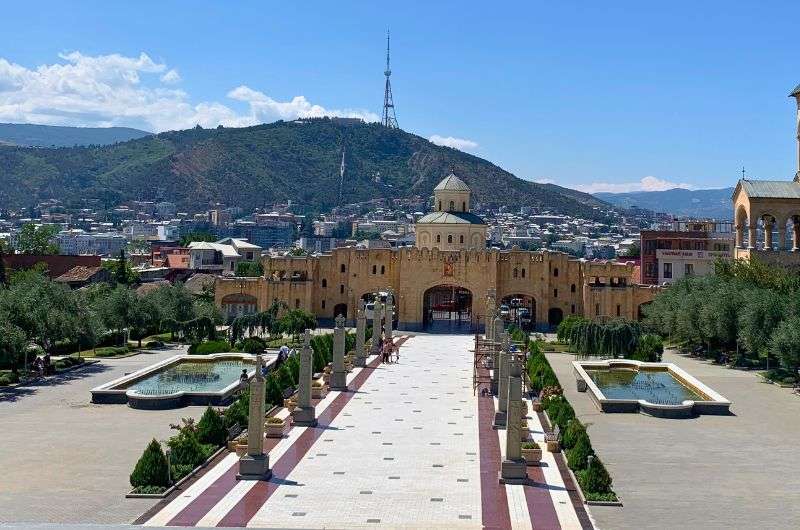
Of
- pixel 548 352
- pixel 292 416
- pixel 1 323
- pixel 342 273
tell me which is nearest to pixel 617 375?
pixel 548 352

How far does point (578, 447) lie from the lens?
75.7 ft

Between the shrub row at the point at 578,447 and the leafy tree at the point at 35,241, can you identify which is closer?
the shrub row at the point at 578,447

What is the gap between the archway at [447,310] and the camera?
6756 centimetres

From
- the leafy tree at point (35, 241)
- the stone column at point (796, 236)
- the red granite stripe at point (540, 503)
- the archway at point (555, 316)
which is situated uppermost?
the leafy tree at point (35, 241)

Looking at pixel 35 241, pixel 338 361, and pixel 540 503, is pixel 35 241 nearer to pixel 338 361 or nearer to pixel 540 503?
pixel 338 361

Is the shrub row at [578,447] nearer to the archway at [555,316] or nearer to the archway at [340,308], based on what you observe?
the archway at [555,316]

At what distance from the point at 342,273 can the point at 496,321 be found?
29505mm

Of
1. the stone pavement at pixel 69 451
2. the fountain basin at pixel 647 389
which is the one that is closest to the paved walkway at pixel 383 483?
the stone pavement at pixel 69 451

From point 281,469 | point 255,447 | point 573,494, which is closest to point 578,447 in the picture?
point 573,494

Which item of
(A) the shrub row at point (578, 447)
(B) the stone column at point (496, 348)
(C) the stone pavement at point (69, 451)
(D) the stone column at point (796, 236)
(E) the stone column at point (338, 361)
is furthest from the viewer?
(D) the stone column at point (796, 236)

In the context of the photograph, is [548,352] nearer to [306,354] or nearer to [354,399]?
[354,399]

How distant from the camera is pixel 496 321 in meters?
40.5

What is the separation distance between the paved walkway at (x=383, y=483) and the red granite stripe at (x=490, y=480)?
0.07 ft

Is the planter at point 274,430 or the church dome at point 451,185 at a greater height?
the church dome at point 451,185
